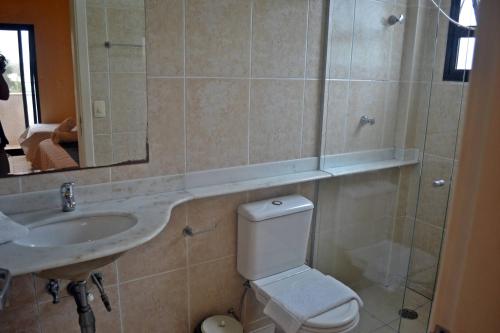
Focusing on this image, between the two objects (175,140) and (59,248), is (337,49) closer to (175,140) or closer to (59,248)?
(175,140)

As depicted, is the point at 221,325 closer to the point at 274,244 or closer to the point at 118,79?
the point at 274,244

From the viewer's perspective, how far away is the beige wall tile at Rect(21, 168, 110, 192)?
1.54 metres

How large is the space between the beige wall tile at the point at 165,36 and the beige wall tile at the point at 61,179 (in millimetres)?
473

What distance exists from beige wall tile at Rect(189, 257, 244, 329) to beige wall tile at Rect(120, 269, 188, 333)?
5 cm

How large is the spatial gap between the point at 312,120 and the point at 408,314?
127 centimetres

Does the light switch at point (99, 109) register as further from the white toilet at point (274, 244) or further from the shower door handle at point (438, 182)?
the shower door handle at point (438, 182)

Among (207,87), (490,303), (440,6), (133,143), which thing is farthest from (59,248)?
(440,6)

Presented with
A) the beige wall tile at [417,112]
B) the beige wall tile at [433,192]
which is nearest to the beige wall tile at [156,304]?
the beige wall tile at [433,192]

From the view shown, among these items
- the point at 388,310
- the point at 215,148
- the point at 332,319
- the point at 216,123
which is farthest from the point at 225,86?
the point at 388,310

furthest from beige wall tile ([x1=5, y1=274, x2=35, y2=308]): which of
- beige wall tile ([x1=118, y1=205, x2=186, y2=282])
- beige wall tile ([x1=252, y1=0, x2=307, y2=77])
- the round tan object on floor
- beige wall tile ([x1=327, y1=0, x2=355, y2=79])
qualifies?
beige wall tile ([x1=327, y1=0, x2=355, y2=79])

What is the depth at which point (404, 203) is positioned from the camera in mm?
2502

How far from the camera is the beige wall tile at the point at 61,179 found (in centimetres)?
154

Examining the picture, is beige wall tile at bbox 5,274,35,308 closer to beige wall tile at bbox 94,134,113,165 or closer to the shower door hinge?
beige wall tile at bbox 94,134,113,165

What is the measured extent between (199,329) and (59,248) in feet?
3.26
